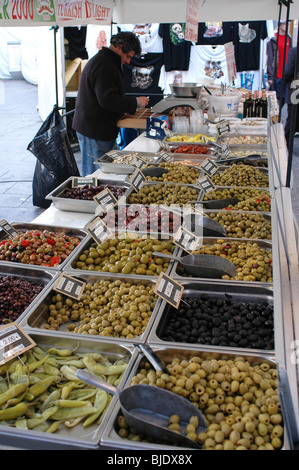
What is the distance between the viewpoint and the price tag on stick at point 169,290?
2176 mm

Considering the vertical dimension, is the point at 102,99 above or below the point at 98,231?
above

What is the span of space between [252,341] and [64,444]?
3.03 ft

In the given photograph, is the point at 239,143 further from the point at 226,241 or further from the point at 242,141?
the point at 226,241

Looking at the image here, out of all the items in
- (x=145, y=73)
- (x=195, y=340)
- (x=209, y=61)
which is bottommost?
(x=195, y=340)

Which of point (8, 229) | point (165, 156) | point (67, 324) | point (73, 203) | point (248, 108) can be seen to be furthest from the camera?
point (248, 108)

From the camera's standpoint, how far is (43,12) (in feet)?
15.8

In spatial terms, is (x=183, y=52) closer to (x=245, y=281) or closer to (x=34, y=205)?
(x=34, y=205)

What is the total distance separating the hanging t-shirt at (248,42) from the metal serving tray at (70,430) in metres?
11.3

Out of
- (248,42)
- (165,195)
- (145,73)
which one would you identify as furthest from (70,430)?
(248,42)

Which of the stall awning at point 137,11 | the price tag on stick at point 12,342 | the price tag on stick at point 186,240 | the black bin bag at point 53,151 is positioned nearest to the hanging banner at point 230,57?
the stall awning at point 137,11

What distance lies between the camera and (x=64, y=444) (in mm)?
1487

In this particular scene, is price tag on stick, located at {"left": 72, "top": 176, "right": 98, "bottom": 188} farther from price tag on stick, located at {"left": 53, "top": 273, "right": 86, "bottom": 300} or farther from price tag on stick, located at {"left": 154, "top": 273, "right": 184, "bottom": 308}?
price tag on stick, located at {"left": 154, "top": 273, "right": 184, "bottom": 308}

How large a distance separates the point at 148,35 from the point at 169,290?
10.7 m

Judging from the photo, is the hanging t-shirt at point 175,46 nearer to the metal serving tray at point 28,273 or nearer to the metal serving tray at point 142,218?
the metal serving tray at point 142,218
